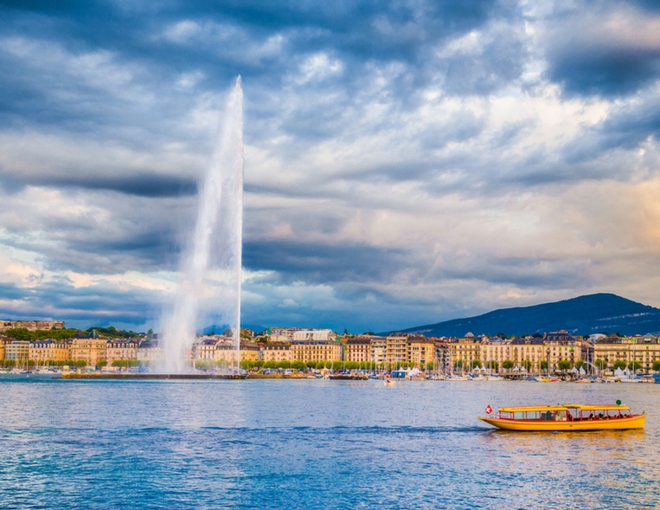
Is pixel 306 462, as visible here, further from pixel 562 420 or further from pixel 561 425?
pixel 562 420

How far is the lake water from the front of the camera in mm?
29672

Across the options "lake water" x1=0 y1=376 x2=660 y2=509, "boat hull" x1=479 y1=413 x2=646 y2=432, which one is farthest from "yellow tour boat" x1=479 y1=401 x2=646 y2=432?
"lake water" x1=0 y1=376 x2=660 y2=509

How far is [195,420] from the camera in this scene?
55594 mm

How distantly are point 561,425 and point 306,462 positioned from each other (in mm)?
22690

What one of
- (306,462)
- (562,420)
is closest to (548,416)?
(562,420)

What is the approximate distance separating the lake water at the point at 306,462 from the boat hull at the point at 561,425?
37.3 inches

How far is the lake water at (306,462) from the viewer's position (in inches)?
1168

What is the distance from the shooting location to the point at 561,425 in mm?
52781

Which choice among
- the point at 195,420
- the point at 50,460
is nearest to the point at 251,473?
the point at 50,460

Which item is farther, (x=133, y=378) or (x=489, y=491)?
(x=133, y=378)

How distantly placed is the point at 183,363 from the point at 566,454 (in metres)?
98.5

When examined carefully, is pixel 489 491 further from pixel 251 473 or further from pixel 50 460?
pixel 50 460

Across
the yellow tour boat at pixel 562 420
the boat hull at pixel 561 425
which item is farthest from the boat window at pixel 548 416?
the boat hull at pixel 561 425

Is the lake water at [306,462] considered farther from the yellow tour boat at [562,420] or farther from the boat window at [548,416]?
the boat window at [548,416]
